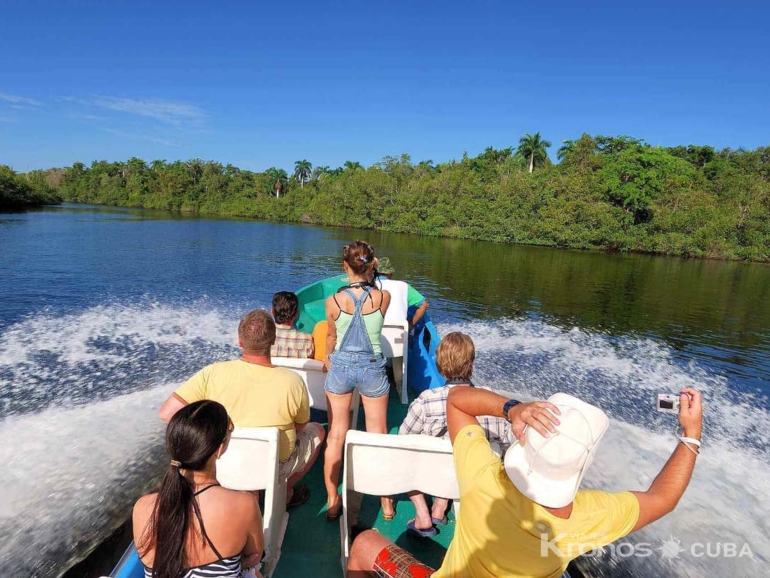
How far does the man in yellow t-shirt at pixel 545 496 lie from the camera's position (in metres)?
1.30

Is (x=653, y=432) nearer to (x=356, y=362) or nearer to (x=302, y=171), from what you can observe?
(x=356, y=362)

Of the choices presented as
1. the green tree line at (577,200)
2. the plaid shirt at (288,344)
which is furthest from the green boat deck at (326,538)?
the green tree line at (577,200)

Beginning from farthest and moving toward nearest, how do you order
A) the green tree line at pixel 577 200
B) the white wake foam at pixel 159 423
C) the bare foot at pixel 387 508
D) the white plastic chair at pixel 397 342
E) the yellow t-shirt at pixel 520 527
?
the green tree line at pixel 577 200
the white plastic chair at pixel 397 342
the white wake foam at pixel 159 423
the bare foot at pixel 387 508
the yellow t-shirt at pixel 520 527

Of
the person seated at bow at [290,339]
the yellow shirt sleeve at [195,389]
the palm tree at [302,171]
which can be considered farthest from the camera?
the palm tree at [302,171]

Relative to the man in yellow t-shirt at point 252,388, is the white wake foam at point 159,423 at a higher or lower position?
lower

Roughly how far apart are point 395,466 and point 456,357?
0.73 meters

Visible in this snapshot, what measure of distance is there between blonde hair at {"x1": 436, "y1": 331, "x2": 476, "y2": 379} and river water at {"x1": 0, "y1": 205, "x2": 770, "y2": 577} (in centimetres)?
231

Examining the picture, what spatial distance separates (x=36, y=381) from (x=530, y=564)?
7204 millimetres

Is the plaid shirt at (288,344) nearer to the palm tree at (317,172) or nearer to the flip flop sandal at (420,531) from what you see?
the flip flop sandal at (420,531)

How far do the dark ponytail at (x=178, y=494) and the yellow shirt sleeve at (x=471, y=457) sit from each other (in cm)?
91

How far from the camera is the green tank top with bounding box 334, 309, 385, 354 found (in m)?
2.94

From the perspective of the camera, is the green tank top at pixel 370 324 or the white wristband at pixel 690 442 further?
the green tank top at pixel 370 324

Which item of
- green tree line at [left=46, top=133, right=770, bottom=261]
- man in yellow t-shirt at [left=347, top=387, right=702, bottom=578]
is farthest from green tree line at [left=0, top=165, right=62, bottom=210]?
man in yellow t-shirt at [left=347, top=387, right=702, bottom=578]

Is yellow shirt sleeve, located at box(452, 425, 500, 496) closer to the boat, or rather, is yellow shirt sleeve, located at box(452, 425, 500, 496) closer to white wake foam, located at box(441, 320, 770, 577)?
the boat
